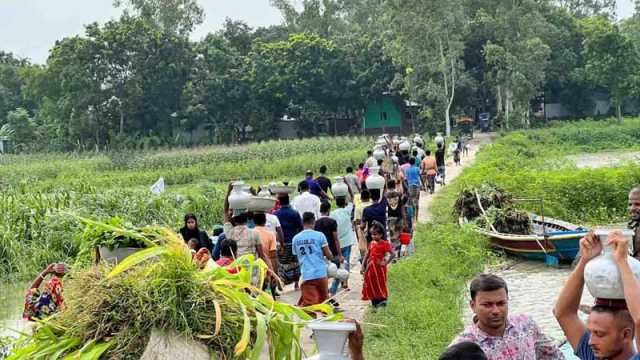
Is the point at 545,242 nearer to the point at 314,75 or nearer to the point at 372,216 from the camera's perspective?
the point at 372,216

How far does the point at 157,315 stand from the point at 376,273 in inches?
203

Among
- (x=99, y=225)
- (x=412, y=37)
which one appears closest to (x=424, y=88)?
(x=412, y=37)

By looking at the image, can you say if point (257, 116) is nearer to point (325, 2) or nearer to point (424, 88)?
point (424, 88)

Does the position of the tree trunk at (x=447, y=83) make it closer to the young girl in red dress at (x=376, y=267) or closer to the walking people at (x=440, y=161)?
the walking people at (x=440, y=161)

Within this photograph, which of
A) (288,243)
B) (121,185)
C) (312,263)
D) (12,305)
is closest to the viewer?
(312,263)

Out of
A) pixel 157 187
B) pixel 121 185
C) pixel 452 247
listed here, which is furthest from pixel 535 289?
pixel 121 185

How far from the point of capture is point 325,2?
68.9 m

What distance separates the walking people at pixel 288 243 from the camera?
10414mm

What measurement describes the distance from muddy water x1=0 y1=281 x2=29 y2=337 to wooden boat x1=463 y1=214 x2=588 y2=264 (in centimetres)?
847

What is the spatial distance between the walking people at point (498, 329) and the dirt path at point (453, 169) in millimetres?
13649

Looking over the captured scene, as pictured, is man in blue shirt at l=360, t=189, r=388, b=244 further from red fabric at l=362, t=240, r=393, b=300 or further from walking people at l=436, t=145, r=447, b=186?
walking people at l=436, t=145, r=447, b=186

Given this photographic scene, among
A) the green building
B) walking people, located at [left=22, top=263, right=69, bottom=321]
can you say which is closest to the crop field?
walking people, located at [left=22, top=263, right=69, bottom=321]

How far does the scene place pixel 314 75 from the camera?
54.3m

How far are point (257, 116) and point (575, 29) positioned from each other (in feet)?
79.5
